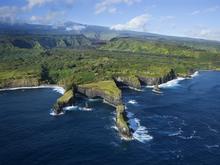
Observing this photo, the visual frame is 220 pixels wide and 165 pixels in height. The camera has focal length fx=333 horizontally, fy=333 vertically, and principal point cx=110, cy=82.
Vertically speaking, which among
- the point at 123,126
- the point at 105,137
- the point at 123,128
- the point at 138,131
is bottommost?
the point at 105,137

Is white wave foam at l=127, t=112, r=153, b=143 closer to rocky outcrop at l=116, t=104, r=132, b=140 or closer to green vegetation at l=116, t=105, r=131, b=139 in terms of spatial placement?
rocky outcrop at l=116, t=104, r=132, b=140

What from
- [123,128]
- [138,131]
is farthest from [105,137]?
[138,131]

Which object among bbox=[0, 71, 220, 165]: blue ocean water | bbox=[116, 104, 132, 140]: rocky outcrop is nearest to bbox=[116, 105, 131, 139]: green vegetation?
bbox=[116, 104, 132, 140]: rocky outcrop

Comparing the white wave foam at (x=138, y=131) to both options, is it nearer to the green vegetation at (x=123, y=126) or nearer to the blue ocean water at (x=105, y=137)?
the blue ocean water at (x=105, y=137)

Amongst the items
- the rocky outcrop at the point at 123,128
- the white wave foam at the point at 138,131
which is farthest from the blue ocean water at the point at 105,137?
the rocky outcrop at the point at 123,128

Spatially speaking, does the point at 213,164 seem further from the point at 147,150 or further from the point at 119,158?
the point at 119,158

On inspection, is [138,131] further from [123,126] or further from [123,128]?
[123,128]

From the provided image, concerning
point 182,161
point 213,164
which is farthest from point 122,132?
point 213,164
